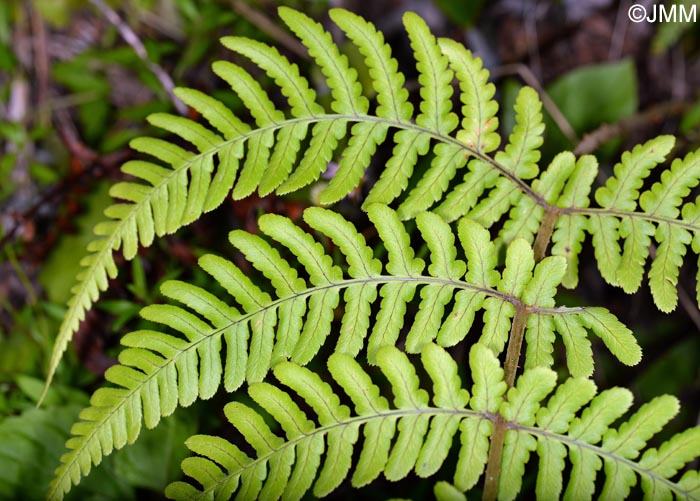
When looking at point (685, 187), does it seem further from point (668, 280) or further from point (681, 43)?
point (681, 43)

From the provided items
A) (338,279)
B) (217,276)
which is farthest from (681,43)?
(217,276)
